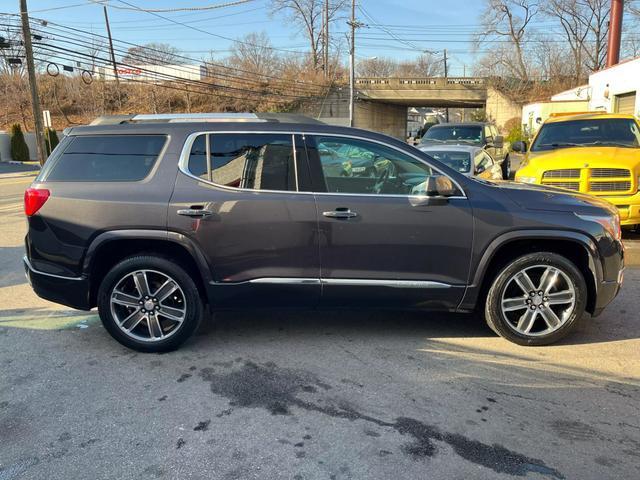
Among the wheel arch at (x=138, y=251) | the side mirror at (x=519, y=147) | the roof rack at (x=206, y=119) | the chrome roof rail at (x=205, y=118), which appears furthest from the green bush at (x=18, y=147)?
the wheel arch at (x=138, y=251)

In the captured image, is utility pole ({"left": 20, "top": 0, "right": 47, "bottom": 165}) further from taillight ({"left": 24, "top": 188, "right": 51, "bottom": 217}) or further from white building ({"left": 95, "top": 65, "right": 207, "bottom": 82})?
white building ({"left": 95, "top": 65, "right": 207, "bottom": 82})

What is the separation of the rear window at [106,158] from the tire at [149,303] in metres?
0.72

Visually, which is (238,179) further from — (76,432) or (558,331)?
(558,331)

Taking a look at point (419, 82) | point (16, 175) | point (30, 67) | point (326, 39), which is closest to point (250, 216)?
point (30, 67)

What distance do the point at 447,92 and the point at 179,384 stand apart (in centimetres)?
5473

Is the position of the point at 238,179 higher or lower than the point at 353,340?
higher

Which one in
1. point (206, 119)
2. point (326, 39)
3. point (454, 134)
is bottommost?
point (206, 119)

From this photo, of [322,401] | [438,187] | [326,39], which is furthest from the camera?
[326,39]

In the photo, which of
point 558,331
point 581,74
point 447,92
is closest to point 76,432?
point 558,331

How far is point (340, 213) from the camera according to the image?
4027 mm

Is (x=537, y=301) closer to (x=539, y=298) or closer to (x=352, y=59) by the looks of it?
(x=539, y=298)

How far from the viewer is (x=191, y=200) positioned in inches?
159

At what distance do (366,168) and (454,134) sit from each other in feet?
34.8

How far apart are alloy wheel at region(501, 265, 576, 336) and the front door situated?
46 centimetres
